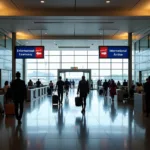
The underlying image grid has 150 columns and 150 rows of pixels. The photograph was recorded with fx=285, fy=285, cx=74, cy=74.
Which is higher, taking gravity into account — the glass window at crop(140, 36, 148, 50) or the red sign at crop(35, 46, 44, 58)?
the glass window at crop(140, 36, 148, 50)

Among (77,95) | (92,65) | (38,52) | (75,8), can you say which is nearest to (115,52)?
(77,95)

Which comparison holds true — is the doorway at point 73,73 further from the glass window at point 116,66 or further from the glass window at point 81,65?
the glass window at point 116,66

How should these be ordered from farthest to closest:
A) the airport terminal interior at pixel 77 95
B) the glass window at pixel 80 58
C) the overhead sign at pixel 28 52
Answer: the glass window at pixel 80 58
the overhead sign at pixel 28 52
the airport terminal interior at pixel 77 95

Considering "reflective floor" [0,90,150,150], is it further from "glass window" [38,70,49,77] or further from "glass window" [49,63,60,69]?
"glass window" [38,70,49,77]

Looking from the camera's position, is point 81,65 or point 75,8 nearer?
point 75,8

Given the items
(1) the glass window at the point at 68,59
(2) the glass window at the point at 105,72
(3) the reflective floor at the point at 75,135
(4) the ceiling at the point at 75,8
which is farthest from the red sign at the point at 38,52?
(2) the glass window at the point at 105,72

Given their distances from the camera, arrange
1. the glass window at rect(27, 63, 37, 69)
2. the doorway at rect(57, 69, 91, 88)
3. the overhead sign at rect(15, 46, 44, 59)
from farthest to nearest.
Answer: the glass window at rect(27, 63, 37, 69) → the doorway at rect(57, 69, 91, 88) → the overhead sign at rect(15, 46, 44, 59)

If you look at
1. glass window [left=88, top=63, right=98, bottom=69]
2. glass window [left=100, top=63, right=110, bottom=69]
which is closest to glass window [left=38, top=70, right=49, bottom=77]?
glass window [left=88, top=63, right=98, bottom=69]

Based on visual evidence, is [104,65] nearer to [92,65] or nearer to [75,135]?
[92,65]

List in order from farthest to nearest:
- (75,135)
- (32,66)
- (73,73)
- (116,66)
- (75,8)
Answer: (73,73), (116,66), (32,66), (75,8), (75,135)

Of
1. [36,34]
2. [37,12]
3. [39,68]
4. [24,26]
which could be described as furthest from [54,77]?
[37,12]

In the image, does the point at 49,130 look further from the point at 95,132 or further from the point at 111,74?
the point at 111,74

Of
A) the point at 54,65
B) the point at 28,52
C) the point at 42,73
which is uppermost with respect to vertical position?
the point at 54,65

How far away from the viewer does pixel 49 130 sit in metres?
8.14
